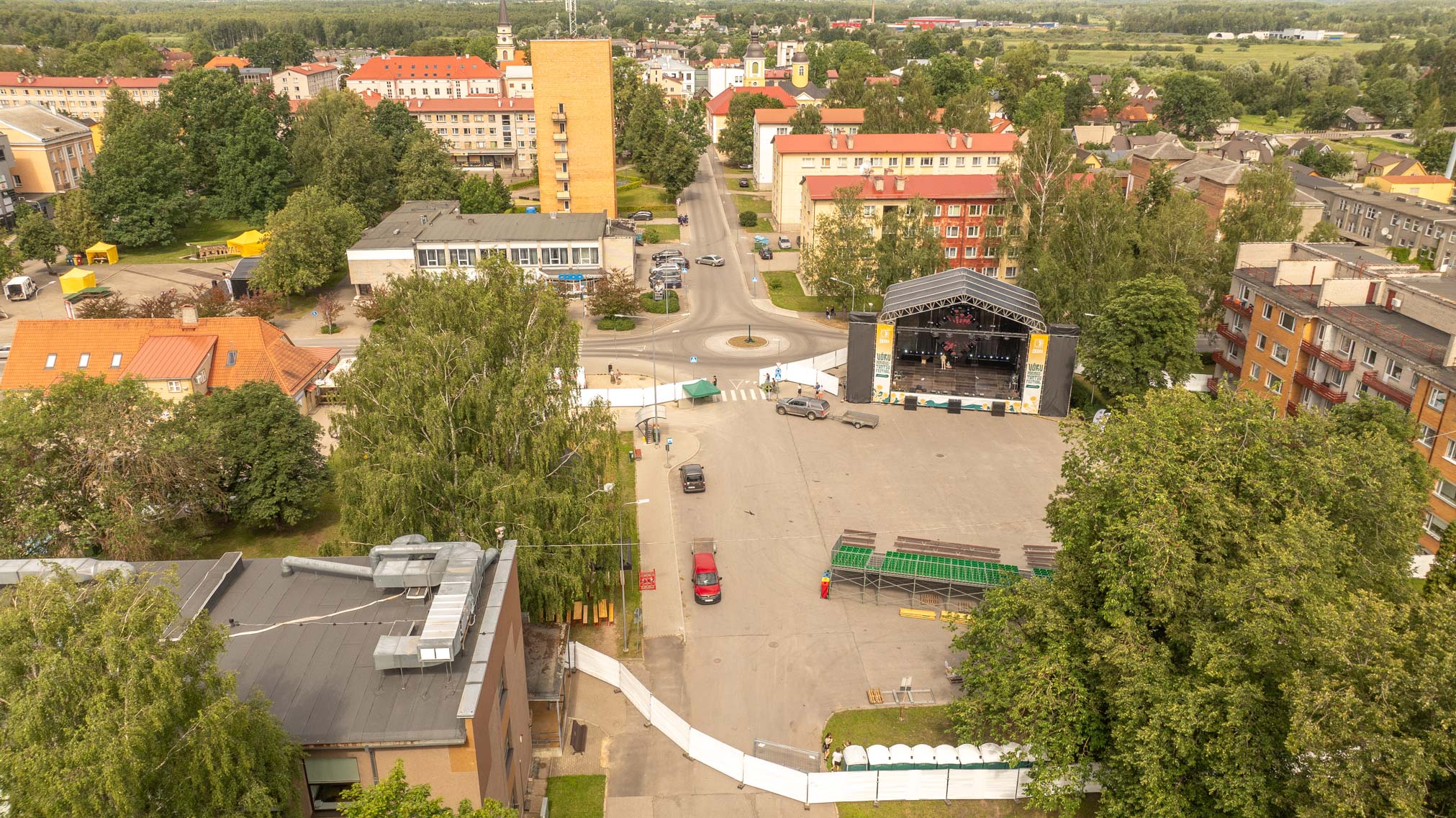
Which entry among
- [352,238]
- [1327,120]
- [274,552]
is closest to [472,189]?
[352,238]

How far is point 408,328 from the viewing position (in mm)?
34250

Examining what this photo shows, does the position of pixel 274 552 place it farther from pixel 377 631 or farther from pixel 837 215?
pixel 837 215

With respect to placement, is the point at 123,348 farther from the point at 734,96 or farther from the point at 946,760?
the point at 734,96

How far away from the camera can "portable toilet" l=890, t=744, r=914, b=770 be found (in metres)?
26.7

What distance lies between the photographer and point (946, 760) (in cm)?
2669

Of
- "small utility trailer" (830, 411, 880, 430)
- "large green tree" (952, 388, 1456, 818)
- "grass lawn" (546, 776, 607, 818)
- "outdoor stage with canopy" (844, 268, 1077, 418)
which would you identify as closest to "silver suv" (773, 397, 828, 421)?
"small utility trailer" (830, 411, 880, 430)

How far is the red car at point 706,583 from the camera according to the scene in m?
35.5

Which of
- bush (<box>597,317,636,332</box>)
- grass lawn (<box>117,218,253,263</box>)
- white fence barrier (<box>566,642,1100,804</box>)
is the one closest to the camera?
white fence barrier (<box>566,642,1100,804</box>)

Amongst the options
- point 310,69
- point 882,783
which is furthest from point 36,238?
point 310,69

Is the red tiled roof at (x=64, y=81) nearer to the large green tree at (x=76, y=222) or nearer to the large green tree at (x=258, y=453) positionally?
the large green tree at (x=76, y=222)

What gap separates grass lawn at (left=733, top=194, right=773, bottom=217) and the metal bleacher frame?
6810 cm

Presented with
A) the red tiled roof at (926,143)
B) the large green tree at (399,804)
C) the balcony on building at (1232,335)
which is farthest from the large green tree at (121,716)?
the red tiled roof at (926,143)

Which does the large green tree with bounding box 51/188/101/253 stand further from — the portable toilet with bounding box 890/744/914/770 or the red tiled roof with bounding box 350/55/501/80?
the portable toilet with bounding box 890/744/914/770

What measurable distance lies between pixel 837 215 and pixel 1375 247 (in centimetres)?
5089
